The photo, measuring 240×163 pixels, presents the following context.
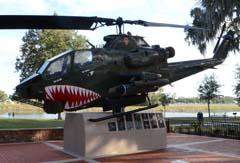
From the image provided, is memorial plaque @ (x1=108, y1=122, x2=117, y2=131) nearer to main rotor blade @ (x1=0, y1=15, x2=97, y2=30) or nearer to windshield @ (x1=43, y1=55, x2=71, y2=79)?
windshield @ (x1=43, y1=55, x2=71, y2=79)

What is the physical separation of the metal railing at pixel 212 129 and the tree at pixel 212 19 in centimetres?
431

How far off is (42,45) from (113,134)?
62.1 ft

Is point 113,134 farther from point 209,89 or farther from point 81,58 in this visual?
point 209,89

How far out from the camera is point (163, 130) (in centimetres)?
1412

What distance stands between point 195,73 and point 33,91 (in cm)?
692

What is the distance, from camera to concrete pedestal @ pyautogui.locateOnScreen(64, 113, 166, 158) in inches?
473

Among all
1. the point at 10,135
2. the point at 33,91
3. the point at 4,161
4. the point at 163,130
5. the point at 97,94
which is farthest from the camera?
the point at 10,135

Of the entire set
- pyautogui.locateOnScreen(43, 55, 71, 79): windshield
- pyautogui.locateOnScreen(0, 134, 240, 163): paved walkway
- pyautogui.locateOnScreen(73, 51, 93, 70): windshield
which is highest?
pyautogui.locateOnScreen(73, 51, 93, 70): windshield

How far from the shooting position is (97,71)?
10125 mm

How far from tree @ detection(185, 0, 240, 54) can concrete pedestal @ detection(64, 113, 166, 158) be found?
189 inches

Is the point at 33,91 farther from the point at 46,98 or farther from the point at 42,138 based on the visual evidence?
the point at 42,138

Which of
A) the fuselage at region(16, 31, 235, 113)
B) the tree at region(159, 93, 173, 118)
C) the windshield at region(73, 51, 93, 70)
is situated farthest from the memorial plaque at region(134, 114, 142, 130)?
the tree at region(159, 93, 173, 118)

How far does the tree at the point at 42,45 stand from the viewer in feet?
95.3

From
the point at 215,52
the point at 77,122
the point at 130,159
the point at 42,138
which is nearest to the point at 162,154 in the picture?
the point at 130,159
